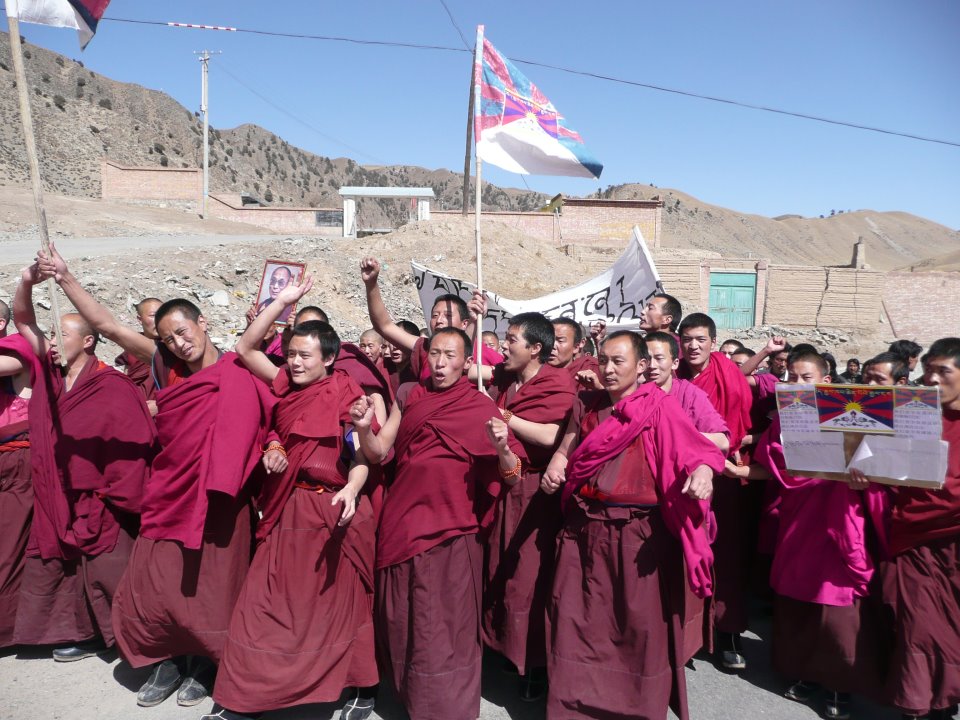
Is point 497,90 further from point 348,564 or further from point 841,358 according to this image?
point 841,358

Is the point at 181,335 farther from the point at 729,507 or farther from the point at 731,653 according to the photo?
the point at 731,653

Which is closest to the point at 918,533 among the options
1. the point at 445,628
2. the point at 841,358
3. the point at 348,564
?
the point at 445,628

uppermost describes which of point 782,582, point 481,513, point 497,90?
point 497,90

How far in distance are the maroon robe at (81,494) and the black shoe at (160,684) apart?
1.55 ft

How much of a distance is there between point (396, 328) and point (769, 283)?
1995 cm

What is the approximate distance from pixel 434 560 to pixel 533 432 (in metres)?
0.75

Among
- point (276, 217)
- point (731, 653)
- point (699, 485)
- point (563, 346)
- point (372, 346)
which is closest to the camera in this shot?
point (699, 485)

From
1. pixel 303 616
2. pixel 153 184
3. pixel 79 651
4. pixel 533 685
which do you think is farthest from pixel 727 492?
pixel 153 184

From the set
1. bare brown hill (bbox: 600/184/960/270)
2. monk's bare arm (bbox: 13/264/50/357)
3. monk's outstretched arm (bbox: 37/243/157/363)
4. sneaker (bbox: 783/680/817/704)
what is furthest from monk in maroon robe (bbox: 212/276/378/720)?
bare brown hill (bbox: 600/184/960/270)

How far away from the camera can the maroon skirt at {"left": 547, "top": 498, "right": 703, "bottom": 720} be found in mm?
2992

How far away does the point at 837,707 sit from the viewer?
10.8 ft

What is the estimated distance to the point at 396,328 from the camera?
4.12 m

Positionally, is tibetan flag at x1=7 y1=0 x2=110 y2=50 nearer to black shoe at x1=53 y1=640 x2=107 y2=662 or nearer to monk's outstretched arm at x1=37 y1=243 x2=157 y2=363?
monk's outstretched arm at x1=37 y1=243 x2=157 y2=363

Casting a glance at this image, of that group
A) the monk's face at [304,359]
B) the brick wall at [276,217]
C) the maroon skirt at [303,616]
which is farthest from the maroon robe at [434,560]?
the brick wall at [276,217]
